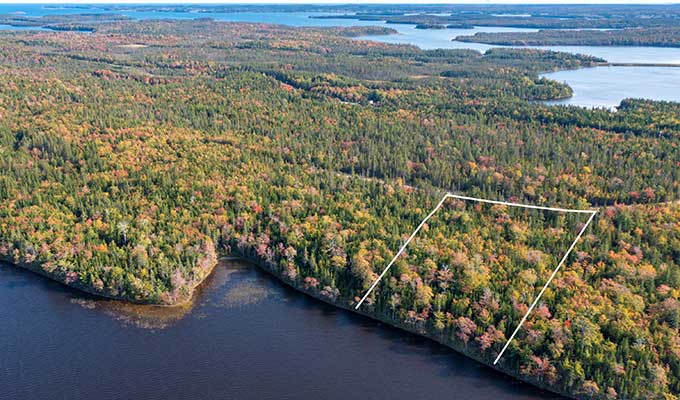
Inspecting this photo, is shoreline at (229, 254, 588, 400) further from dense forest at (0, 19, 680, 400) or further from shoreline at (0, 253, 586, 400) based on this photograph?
dense forest at (0, 19, 680, 400)

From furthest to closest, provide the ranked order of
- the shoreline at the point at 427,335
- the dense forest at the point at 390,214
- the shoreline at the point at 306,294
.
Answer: the dense forest at the point at 390,214, the shoreline at the point at 306,294, the shoreline at the point at 427,335

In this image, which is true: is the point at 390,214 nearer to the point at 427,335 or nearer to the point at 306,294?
the point at 306,294

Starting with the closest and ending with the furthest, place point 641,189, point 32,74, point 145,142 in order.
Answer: point 641,189 < point 145,142 < point 32,74

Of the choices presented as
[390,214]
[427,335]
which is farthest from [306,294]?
[390,214]

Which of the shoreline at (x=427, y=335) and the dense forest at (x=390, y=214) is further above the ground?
the dense forest at (x=390, y=214)

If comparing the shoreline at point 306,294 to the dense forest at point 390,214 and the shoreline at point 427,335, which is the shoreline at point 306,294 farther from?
the dense forest at point 390,214

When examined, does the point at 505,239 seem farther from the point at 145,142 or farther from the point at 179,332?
the point at 145,142

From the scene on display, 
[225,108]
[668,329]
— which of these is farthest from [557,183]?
[225,108]

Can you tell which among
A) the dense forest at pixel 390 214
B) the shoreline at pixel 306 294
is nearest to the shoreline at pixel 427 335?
the shoreline at pixel 306 294
